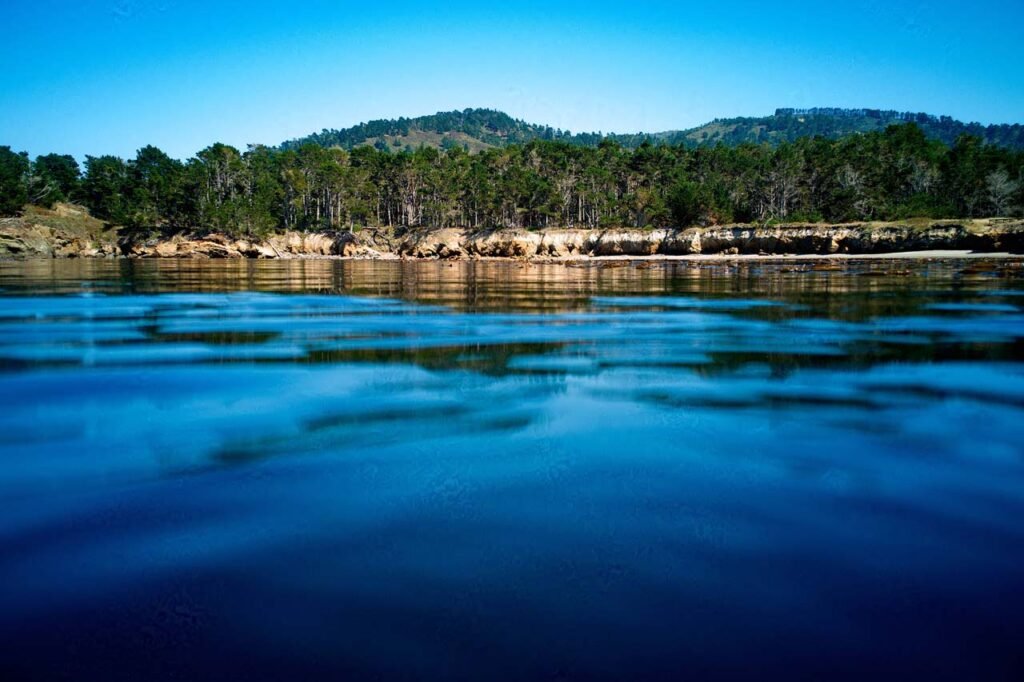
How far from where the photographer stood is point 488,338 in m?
16.2

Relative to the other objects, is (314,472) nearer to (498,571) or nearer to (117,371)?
(498,571)

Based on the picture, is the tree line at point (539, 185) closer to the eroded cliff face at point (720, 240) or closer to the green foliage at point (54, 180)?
the green foliage at point (54, 180)

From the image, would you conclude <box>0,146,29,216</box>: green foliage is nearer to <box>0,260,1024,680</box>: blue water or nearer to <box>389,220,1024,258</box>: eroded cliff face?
<box>389,220,1024,258</box>: eroded cliff face

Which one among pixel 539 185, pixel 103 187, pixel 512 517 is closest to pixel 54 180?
pixel 103 187

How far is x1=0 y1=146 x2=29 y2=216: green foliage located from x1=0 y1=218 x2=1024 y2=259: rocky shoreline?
23.1 ft

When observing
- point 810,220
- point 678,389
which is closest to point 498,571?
point 678,389

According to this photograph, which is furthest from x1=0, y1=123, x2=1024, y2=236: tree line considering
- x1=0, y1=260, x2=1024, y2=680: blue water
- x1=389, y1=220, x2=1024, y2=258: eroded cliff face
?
x1=0, y1=260, x2=1024, y2=680: blue water

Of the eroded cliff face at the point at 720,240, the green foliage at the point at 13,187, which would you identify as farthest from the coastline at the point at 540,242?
the green foliage at the point at 13,187

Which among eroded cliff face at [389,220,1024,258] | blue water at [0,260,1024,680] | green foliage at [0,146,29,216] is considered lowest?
blue water at [0,260,1024,680]

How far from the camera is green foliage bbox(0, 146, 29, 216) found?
334 ft

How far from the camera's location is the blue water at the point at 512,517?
12.2 ft

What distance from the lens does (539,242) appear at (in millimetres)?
98188

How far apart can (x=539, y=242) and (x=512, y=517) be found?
9412cm

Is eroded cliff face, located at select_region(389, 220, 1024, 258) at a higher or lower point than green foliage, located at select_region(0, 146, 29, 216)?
lower
